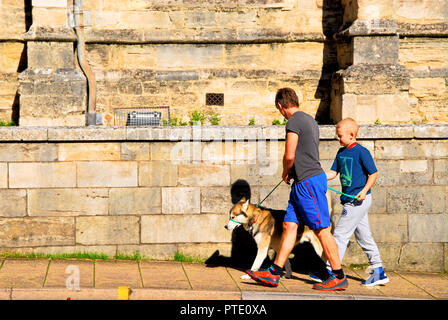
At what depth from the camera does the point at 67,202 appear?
25.9 feet

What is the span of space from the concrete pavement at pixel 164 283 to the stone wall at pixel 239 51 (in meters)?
4.40

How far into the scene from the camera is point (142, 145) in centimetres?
795

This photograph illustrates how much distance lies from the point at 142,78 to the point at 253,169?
4299 mm

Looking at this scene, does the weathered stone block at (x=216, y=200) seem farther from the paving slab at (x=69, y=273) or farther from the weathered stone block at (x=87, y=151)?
the paving slab at (x=69, y=273)

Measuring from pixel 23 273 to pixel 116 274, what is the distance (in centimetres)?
103

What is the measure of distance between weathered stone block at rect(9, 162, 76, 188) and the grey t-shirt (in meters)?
2.94

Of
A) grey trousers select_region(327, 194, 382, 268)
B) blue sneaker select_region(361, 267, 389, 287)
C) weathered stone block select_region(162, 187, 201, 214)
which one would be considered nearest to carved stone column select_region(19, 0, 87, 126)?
weathered stone block select_region(162, 187, 201, 214)

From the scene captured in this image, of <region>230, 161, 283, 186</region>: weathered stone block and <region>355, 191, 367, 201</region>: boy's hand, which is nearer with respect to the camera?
<region>355, 191, 367, 201</region>: boy's hand

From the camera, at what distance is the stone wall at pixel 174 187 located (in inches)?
309

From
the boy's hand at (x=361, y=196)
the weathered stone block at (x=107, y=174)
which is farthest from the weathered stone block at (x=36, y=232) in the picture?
the boy's hand at (x=361, y=196)

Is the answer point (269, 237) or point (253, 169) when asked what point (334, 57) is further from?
point (269, 237)

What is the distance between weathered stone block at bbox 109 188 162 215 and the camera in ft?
26.0

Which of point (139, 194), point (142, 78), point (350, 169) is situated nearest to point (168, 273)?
point (139, 194)

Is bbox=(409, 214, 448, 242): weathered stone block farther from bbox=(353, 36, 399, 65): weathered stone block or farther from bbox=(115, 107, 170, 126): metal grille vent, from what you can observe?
bbox=(115, 107, 170, 126): metal grille vent
